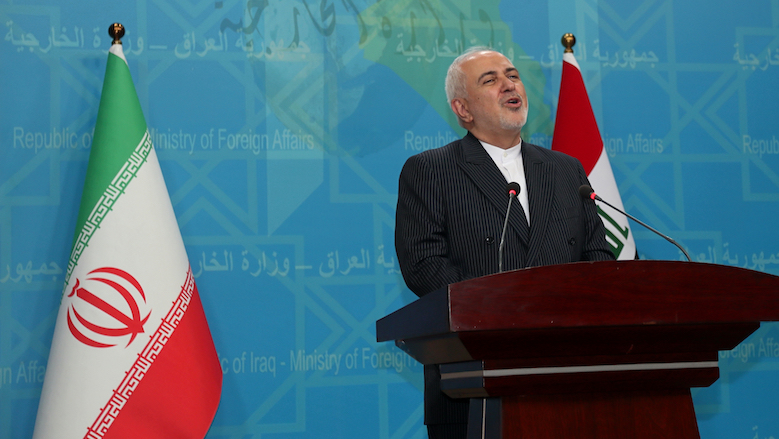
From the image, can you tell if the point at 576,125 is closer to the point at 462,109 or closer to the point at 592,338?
the point at 462,109

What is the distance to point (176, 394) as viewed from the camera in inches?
96.6

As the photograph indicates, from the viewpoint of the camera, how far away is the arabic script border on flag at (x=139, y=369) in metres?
2.36

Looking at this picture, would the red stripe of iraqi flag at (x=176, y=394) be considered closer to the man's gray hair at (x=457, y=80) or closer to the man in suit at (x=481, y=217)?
the man in suit at (x=481, y=217)

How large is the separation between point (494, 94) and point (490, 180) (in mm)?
397

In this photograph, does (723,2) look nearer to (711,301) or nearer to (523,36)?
(523,36)

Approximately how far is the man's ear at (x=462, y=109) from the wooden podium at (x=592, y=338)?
106 cm

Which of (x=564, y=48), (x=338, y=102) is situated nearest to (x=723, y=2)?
(x=564, y=48)

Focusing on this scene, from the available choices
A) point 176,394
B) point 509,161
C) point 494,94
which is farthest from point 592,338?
point 176,394

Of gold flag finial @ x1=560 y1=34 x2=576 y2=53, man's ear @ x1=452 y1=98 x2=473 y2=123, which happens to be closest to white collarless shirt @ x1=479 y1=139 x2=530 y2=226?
man's ear @ x1=452 y1=98 x2=473 y2=123

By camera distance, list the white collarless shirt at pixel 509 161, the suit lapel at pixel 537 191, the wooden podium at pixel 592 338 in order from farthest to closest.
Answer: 1. the white collarless shirt at pixel 509 161
2. the suit lapel at pixel 537 191
3. the wooden podium at pixel 592 338

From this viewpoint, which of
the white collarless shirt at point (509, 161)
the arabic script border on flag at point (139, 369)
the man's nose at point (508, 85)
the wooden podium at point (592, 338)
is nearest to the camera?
the wooden podium at point (592, 338)

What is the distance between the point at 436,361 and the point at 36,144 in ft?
6.96

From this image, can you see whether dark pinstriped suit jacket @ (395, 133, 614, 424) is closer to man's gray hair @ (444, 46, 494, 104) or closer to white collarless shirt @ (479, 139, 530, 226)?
white collarless shirt @ (479, 139, 530, 226)

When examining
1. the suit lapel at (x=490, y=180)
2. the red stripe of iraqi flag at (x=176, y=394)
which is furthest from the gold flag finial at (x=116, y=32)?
the suit lapel at (x=490, y=180)
